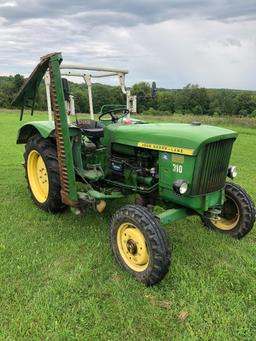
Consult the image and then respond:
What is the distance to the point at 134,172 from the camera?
14.1ft

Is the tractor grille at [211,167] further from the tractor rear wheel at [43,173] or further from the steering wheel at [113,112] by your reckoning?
the tractor rear wheel at [43,173]

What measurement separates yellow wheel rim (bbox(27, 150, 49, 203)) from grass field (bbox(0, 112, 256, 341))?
0.50 metres

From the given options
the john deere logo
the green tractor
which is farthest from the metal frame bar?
the john deere logo

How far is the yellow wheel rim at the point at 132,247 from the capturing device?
347 centimetres

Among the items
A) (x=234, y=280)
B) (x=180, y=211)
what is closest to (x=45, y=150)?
(x=180, y=211)

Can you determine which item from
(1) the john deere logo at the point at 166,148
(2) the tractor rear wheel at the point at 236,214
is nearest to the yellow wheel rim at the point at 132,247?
(1) the john deere logo at the point at 166,148

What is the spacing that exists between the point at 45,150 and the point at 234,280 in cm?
283

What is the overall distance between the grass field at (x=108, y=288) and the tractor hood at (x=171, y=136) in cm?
118

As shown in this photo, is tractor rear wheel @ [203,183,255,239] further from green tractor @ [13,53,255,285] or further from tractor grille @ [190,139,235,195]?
tractor grille @ [190,139,235,195]

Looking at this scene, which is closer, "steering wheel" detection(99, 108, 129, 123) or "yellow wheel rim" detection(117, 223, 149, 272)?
"yellow wheel rim" detection(117, 223, 149, 272)

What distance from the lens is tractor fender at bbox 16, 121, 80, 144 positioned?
14.6ft

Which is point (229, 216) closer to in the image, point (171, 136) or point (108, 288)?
point (171, 136)

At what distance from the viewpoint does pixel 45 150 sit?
4.79 m

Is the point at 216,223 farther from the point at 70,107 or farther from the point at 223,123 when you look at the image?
the point at 223,123
